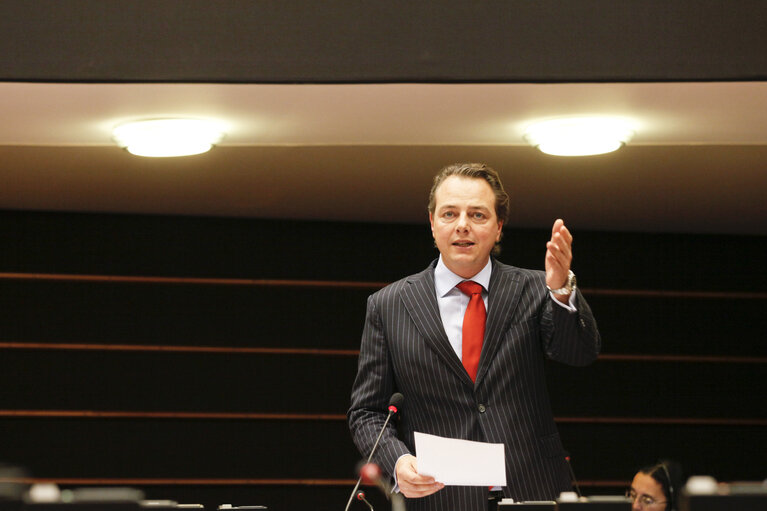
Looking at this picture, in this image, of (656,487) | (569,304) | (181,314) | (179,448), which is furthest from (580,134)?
(179,448)

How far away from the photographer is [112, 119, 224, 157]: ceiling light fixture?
292 centimetres

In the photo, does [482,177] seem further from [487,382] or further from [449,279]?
[487,382]

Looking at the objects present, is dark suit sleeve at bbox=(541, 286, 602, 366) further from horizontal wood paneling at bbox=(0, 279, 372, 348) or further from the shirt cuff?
horizontal wood paneling at bbox=(0, 279, 372, 348)

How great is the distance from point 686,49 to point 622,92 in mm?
198

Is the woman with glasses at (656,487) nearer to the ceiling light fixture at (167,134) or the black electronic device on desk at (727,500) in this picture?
the ceiling light fixture at (167,134)

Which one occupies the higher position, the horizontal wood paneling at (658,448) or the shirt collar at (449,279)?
the horizontal wood paneling at (658,448)

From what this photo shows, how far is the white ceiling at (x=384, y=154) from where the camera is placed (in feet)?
8.50

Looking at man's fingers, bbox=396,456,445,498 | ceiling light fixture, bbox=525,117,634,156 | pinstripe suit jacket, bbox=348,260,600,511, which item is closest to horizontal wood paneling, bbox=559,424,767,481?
ceiling light fixture, bbox=525,117,634,156

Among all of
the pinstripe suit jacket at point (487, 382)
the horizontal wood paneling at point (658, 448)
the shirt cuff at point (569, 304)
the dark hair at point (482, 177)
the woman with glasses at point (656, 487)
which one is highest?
the horizontal wood paneling at point (658, 448)

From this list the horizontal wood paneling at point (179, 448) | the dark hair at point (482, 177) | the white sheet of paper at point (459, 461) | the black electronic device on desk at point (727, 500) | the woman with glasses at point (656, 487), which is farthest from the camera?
the horizontal wood paneling at point (179, 448)

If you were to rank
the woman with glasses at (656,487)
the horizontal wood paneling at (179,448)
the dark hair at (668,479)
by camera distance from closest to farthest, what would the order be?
1. the dark hair at (668,479)
2. the woman with glasses at (656,487)
3. the horizontal wood paneling at (179,448)

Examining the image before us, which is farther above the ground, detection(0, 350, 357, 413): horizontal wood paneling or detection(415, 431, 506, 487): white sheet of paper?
detection(0, 350, 357, 413): horizontal wood paneling

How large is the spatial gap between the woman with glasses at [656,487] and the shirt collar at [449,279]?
1.79 m

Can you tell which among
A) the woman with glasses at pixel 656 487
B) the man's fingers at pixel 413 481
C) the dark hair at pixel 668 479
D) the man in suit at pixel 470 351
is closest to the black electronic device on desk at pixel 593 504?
the man's fingers at pixel 413 481
